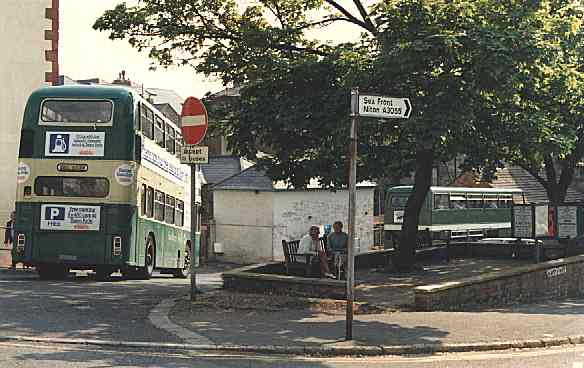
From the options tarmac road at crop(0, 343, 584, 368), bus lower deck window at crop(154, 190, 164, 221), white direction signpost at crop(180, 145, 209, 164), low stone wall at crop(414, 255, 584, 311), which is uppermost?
white direction signpost at crop(180, 145, 209, 164)

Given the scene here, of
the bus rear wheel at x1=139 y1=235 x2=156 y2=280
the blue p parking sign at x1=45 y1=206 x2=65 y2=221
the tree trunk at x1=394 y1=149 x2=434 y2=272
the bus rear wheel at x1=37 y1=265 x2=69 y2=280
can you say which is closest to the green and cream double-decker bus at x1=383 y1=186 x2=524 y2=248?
the tree trunk at x1=394 y1=149 x2=434 y2=272

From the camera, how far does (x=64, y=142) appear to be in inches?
715

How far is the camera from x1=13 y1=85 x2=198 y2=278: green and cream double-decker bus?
18109 millimetres

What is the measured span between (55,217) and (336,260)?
6107 millimetres

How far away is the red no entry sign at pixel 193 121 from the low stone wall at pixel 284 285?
3176 mm

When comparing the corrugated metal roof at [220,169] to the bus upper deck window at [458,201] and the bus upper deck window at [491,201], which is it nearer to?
the bus upper deck window at [458,201]

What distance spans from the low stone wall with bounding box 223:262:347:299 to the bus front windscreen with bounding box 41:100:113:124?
4.60 m

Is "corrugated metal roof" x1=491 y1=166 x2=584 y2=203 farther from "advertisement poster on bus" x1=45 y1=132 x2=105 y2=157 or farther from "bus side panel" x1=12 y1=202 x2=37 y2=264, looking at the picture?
"bus side panel" x1=12 y1=202 x2=37 y2=264

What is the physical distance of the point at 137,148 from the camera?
1852 cm

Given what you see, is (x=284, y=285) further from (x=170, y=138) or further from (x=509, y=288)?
(x=170, y=138)

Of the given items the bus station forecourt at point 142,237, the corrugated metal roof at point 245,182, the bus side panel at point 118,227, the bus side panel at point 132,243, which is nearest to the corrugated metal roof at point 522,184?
the corrugated metal roof at point 245,182

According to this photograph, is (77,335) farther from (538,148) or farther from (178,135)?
(178,135)

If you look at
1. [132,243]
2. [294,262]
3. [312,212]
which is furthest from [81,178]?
[312,212]

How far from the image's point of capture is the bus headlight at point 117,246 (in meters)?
18.5
